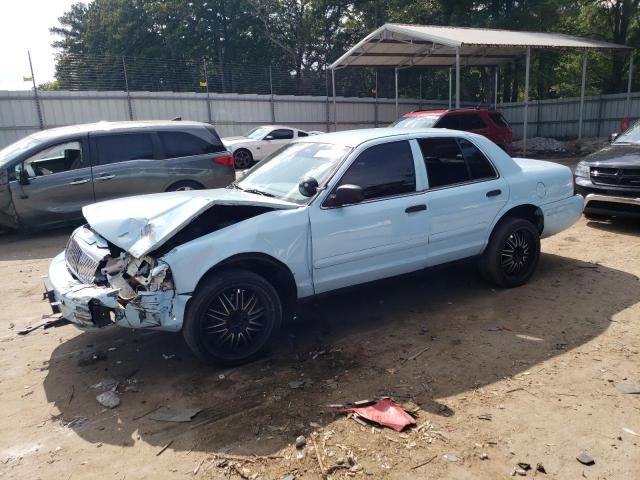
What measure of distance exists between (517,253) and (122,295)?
393 centimetres

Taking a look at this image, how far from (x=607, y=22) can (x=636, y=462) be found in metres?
30.0

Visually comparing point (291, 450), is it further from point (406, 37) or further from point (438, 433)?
point (406, 37)

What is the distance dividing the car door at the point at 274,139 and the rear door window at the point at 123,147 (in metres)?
8.61

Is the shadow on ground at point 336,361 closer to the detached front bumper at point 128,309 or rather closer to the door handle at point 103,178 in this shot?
the detached front bumper at point 128,309

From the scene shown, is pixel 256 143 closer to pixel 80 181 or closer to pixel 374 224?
pixel 80 181

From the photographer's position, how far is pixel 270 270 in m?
4.03

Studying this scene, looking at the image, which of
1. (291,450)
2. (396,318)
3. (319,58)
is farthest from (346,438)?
(319,58)

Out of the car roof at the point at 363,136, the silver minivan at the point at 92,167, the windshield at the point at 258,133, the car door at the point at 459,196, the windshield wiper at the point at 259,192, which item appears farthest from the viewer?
the windshield at the point at 258,133

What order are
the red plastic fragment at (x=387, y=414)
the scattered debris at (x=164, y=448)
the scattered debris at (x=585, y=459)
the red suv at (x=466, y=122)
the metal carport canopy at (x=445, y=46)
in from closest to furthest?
1. the scattered debris at (x=585, y=459)
2. the scattered debris at (x=164, y=448)
3. the red plastic fragment at (x=387, y=414)
4. the red suv at (x=466, y=122)
5. the metal carport canopy at (x=445, y=46)

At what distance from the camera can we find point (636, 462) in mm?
2703

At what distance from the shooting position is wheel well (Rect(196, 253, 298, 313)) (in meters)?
3.74

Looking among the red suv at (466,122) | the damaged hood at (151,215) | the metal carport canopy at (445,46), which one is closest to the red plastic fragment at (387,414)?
the damaged hood at (151,215)

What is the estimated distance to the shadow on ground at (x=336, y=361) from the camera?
3.19 m

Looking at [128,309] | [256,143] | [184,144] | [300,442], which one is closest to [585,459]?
[300,442]
